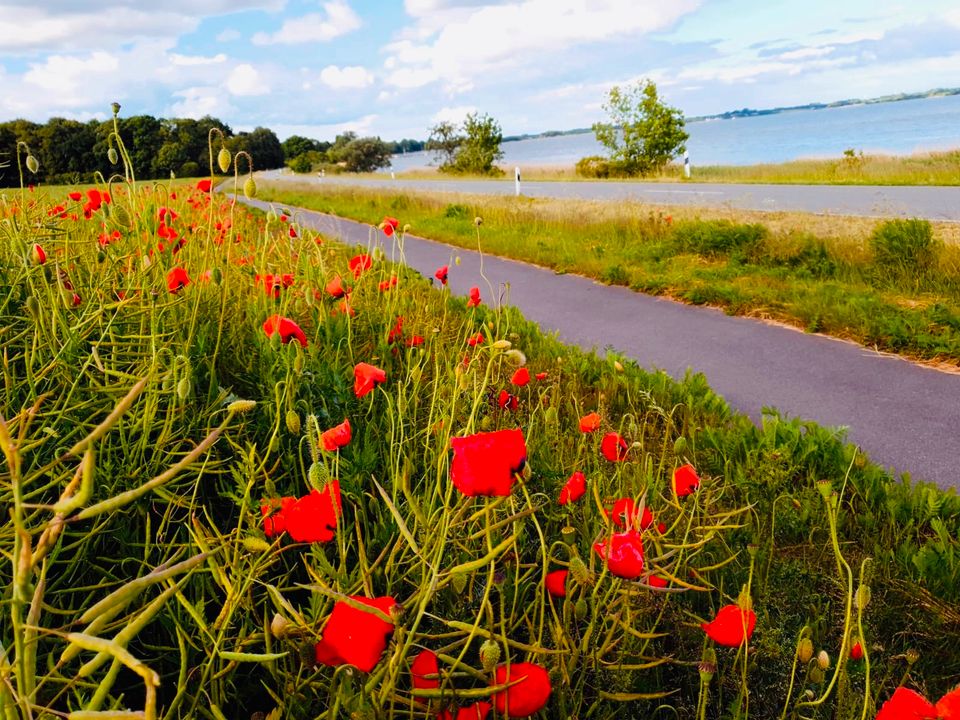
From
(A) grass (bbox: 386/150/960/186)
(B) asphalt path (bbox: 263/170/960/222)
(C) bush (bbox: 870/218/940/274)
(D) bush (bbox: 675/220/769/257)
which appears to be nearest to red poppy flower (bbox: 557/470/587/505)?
(C) bush (bbox: 870/218/940/274)

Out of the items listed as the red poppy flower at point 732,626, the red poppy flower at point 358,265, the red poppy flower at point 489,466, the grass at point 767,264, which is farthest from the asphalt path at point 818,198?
the red poppy flower at point 489,466

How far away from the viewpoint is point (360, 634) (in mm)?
1022

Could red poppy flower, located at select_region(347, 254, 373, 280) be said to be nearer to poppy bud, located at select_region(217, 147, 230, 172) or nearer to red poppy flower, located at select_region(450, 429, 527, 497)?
poppy bud, located at select_region(217, 147, 230, 172)

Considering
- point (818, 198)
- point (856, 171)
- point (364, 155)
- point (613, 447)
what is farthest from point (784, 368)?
point (364, 155)

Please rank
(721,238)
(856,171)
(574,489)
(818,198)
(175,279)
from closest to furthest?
(574,489)
(175,279)
(721,238)
(818,198)
(856,171)

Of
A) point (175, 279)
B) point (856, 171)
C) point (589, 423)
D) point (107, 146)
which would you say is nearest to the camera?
point (589, 423)

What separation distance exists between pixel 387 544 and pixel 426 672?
0.43m

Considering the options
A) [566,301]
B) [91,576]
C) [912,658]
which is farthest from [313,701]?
[566,301]

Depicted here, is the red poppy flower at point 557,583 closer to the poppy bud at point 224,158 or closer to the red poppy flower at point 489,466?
the red poppy flower at point 489,466

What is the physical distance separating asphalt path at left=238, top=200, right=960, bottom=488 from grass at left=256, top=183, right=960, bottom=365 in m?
0.23

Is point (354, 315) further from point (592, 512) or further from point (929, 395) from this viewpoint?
point (929, 395)

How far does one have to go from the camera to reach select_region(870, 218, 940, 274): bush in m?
6.43

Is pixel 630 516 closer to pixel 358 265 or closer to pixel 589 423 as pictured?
pixel 589 423

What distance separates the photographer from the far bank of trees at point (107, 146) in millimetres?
4566
